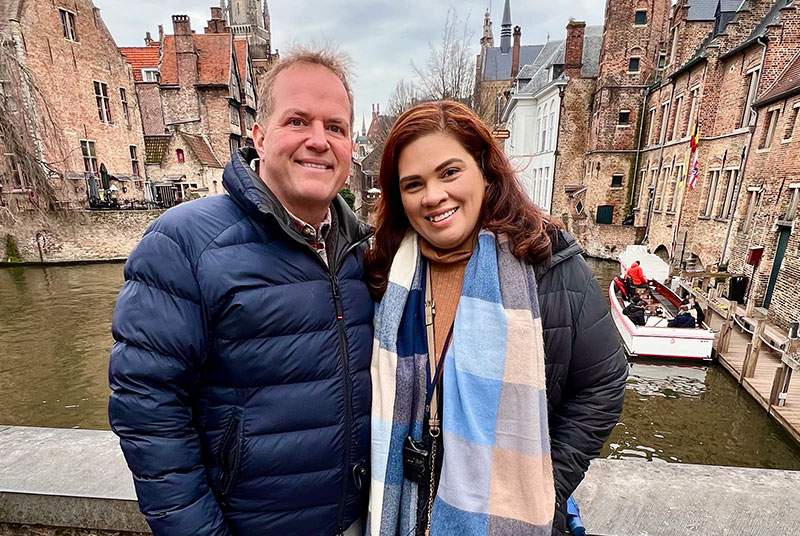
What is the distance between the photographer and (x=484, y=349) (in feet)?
4.05

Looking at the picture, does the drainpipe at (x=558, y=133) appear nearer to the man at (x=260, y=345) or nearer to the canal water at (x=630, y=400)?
the canal water at (x=630, y=400)

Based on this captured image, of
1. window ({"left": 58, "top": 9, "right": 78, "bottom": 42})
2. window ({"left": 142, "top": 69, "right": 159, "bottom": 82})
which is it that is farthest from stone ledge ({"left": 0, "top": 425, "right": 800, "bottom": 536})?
window ({"left": 142, "top": 69, "right": 159, "bottom": 82})

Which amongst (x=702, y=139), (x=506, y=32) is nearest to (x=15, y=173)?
(x=702, y=139)

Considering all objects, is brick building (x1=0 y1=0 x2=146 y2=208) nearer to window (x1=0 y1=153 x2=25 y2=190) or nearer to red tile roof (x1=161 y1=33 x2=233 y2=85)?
window (x1=0 y1=153 x2=25 y2=190)

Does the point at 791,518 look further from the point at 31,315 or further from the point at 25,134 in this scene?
the point at 31,315

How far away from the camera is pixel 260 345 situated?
120 centimetres

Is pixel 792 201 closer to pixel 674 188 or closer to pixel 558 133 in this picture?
pixel 674 188

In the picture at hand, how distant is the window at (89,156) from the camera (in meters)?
17.4

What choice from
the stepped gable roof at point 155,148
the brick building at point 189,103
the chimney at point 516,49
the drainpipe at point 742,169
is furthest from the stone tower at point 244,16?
the drainpipe at point 742,169

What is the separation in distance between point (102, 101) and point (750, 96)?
2403 centimetres

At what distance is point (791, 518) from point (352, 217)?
1.85 metres

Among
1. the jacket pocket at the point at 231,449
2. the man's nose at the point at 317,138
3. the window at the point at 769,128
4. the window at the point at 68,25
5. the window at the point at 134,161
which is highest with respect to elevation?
the window at the point at 68,25

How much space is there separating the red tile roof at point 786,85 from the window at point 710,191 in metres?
3.15

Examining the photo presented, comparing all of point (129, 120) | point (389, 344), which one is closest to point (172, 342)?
point (389, 344)
